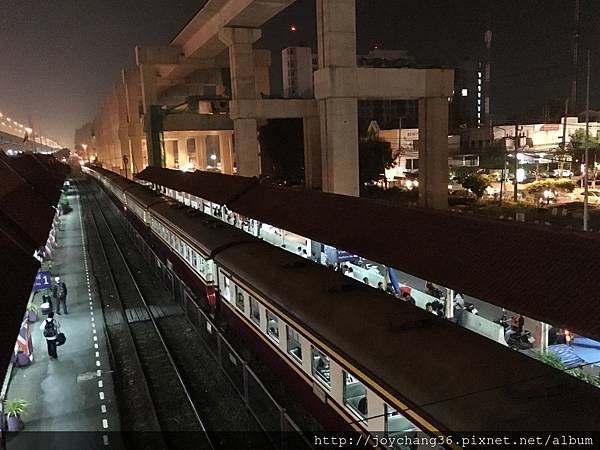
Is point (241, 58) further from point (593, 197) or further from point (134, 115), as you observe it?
point (134, 115)

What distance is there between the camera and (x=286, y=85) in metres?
78.6

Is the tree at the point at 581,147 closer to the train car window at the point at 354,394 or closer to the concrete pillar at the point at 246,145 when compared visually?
the concrete pillar at the point at 246,145

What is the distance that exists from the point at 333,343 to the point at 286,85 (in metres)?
74.6

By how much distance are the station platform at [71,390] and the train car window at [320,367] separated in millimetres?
4641

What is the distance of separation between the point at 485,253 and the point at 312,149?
3248cm

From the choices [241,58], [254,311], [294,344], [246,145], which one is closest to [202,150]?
[241,58]

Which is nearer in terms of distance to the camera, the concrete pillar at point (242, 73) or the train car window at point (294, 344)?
the train car window at point (294, 344)

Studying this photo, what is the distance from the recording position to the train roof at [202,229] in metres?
15.7

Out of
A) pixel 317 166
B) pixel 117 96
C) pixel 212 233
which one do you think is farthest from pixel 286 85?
pixel 212 233

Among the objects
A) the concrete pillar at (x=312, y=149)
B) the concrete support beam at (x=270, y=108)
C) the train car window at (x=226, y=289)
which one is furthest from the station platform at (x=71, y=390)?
the concrete pillar at (x=312, y=149)

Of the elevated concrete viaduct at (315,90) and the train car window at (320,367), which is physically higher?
the elevated concrete viaduct at (315,90)

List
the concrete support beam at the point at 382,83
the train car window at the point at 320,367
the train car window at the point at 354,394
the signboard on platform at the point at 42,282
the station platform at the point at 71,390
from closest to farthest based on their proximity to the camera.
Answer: the train car window at the point at 354,394 → the train car window at the point at 320,367 → the station platform at the point at 71,390 → the signboard on platform at the point at 42,282 → the concrete support beam at the point at 382,83

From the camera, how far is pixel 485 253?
9.06m

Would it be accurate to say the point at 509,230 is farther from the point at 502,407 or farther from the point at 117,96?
the point at 117,96
